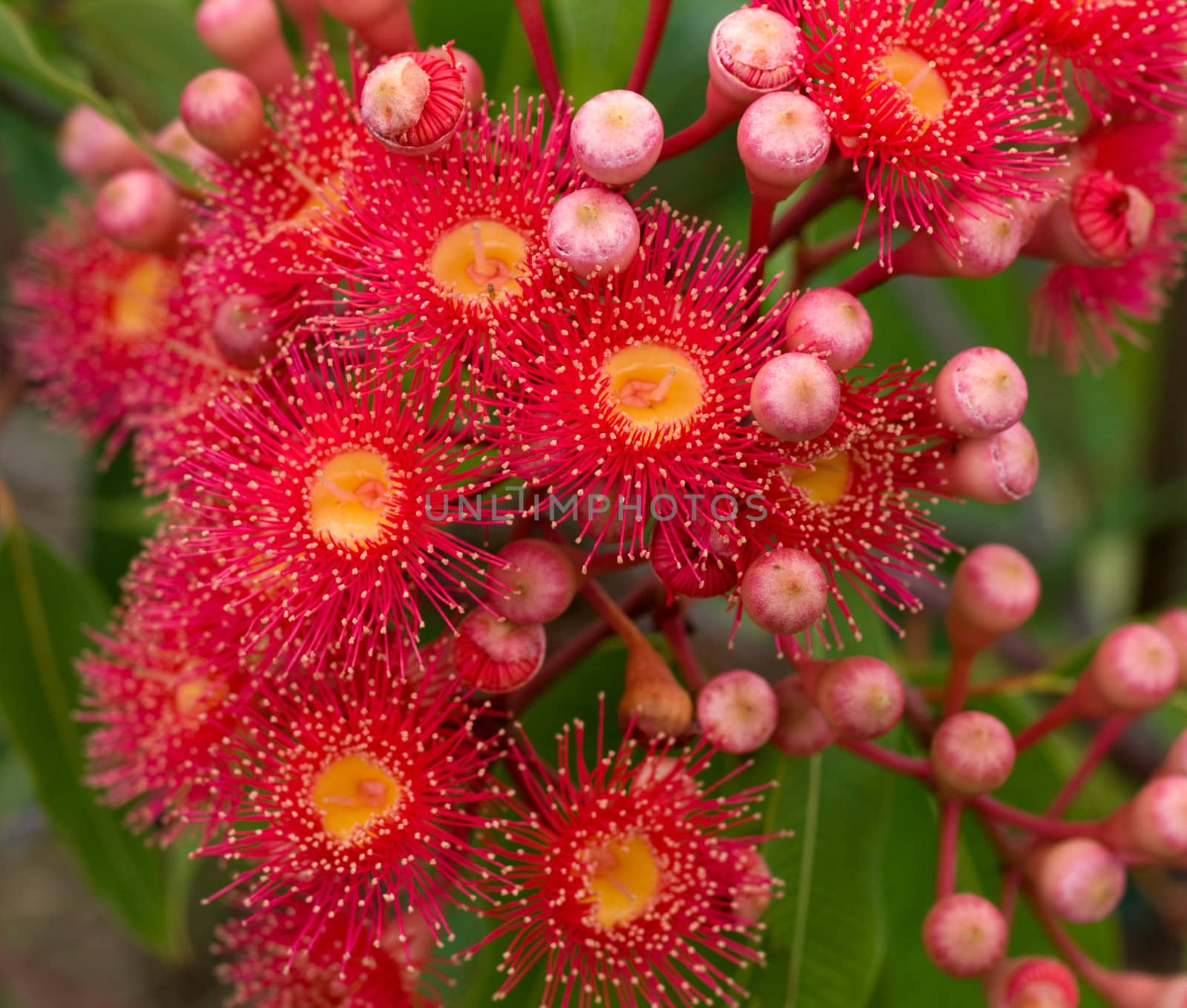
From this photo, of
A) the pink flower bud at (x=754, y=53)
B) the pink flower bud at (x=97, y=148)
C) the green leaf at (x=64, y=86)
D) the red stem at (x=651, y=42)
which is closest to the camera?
the pink flower bud at (x=754, y=53)

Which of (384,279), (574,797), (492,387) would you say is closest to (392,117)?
(384,279)

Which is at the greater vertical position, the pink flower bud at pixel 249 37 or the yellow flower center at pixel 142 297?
the pink flower bud at pixel 249 37

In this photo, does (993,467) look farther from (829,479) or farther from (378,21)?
(378,21)

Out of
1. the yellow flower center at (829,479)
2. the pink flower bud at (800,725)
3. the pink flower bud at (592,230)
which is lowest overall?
the pink flower bud at (800,725)

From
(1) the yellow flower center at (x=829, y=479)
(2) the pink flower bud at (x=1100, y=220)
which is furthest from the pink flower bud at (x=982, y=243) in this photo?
(1) the yellow flower center at (x=829, y=479)

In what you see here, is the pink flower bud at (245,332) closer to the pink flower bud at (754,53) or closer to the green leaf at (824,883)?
the pink flower bud at (754,53)

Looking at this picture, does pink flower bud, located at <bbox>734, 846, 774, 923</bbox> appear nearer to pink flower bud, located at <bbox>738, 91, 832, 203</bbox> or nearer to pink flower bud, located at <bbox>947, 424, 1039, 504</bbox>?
pink flower bud, located at <bbox>947, 424, 1039, 504</bbox>
